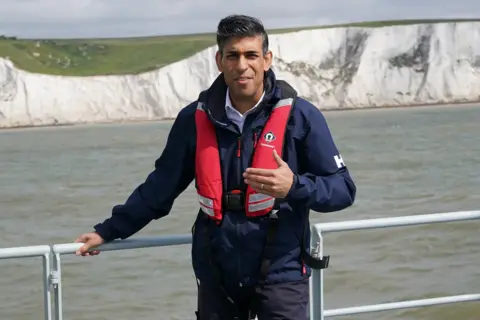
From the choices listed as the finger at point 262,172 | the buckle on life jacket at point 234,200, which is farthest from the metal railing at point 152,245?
the finger at point 262,172

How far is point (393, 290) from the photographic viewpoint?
8.27 m

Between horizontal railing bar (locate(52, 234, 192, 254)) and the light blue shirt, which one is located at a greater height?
the light blue shirt

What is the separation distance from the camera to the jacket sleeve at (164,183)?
2.83 metres

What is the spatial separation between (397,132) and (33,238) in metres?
26.9

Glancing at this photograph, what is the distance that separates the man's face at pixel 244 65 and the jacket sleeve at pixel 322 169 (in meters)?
0.20

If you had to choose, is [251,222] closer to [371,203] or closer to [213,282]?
[213,282]

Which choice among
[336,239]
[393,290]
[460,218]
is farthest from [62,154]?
[460,218]

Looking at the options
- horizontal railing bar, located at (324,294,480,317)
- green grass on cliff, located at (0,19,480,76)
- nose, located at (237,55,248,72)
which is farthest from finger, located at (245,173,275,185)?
green grass on cliff, located at (0,19,480,76)

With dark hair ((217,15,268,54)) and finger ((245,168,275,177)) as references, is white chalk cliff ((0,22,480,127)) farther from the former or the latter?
finger ((245,168,275,177))

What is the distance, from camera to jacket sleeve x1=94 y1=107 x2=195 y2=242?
283cm

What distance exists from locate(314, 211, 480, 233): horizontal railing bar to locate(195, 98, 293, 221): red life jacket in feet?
1.94

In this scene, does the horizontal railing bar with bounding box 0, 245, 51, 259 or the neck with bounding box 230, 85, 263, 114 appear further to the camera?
the horizontal railing bar with bounding box 0, 245, 51, 259

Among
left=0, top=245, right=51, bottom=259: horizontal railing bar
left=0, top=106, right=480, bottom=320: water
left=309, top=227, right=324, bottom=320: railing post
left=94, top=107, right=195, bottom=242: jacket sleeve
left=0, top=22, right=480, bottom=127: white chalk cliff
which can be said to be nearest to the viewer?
left=94, top=107, right=195, bottom=242: jacket sleeve

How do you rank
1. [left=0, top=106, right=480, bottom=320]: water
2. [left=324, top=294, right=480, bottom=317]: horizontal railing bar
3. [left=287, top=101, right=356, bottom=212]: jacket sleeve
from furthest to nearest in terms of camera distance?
[left=0, top=106, right=480, bottom=320]: water < [left=324, top=294, right=480, bottom=317]: horizontal railing bar < [left=287, top=101, right=356, bottom=212]: jacket sleeve
